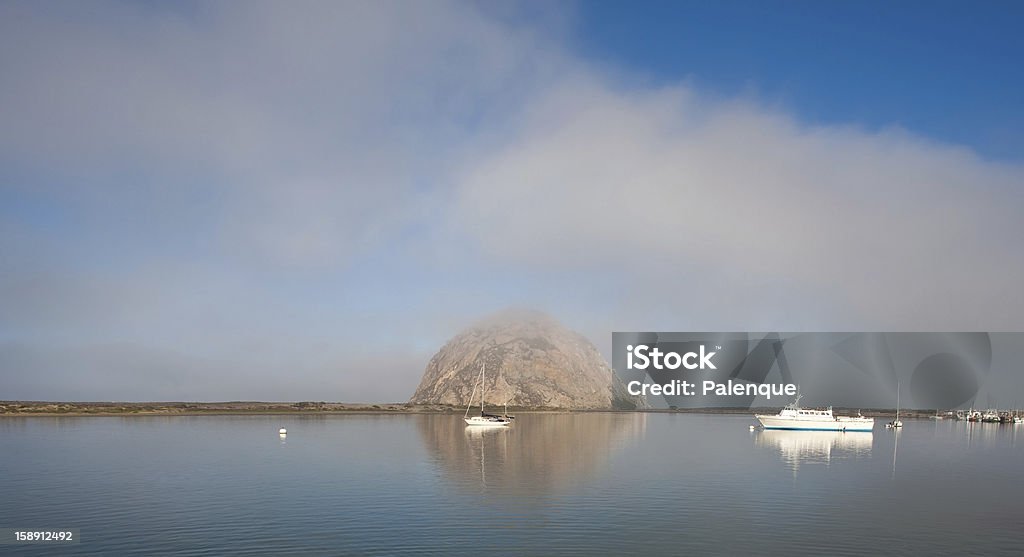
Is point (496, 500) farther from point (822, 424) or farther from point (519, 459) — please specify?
point (822, 424)

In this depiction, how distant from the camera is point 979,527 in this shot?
38.9 metres

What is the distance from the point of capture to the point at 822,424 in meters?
147

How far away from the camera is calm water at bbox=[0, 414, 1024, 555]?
110 ft

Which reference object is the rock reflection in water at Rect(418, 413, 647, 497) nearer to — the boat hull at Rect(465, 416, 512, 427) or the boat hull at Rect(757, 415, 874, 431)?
the boat hull at Rect(465, 416, 512, 427)

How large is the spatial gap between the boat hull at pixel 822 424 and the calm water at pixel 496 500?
63.3 meters

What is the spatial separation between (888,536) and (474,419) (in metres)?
113

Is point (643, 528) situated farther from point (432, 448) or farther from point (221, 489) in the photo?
point (432, 448)

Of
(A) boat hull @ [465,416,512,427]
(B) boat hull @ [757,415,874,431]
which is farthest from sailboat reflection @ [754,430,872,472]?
(A) boat hull @ [465,416,512,427]

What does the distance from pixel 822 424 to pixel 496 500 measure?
416 feet

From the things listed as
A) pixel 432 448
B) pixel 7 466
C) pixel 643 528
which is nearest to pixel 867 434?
pixel 432 448

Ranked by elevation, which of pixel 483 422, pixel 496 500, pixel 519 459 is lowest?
pixel 483 422

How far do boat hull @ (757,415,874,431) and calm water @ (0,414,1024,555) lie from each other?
63.3m

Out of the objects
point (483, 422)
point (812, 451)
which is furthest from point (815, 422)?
point (483, 422)

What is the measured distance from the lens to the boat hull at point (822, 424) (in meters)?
147
